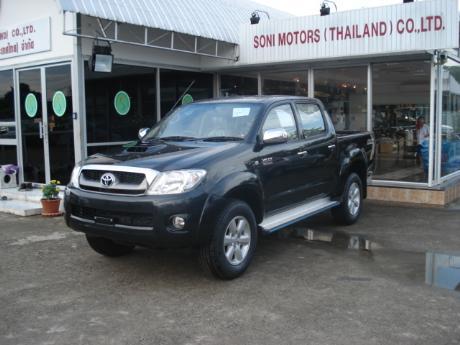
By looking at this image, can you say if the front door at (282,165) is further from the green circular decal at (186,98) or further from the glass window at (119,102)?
the green circular decal at (186,98)

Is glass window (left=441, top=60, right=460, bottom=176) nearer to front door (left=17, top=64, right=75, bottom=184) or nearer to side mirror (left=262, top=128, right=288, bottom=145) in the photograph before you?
side mirror (left=262, top=128, right=288, bottom=145)

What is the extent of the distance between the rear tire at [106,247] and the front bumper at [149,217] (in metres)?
0.89

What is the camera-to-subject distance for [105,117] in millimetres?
9586

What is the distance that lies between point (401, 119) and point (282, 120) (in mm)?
4767

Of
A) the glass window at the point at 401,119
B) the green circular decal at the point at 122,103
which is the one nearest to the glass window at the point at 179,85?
the green circular decal at the point at 122,103

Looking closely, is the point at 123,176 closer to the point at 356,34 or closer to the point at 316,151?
the point at 316,151

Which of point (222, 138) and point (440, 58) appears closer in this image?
point (222, 138)

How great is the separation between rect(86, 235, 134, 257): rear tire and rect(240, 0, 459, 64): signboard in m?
5.86

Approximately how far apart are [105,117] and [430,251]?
6073mm

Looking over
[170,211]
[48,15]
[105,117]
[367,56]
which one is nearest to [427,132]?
[367,56]

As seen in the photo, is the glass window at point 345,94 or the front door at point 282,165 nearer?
the front door at point 282,165

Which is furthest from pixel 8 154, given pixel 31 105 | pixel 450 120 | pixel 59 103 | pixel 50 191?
Result: pixel 450 120

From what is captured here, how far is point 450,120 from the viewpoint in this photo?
34.6 ft

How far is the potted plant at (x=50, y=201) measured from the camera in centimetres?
866
